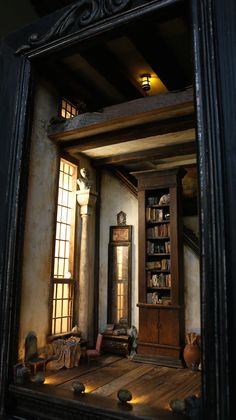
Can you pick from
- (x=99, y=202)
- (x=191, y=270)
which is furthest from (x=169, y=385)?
(x=99, y=202)

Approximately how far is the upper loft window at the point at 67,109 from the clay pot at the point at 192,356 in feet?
11.9

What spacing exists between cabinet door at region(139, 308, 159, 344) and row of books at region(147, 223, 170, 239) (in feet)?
3.62

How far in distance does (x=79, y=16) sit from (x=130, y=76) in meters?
1.53

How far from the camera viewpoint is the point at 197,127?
7.97 ft

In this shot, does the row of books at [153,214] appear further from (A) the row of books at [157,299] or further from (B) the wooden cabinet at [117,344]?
(B) the wooden cabinet at [117,344]

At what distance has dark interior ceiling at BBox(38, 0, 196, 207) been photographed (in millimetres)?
3805

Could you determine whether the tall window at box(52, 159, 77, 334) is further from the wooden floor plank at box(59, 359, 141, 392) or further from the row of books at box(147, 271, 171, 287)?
the row of books at box(147, 271, 171, 287)

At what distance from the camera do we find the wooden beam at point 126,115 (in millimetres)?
3602

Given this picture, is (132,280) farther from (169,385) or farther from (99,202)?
(169,385)

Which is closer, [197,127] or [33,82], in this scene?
[197,127]

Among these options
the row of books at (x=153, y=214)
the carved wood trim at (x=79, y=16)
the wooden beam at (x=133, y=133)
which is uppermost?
the carved wood trim at (x=79, y=16)

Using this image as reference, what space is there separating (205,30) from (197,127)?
78 cm

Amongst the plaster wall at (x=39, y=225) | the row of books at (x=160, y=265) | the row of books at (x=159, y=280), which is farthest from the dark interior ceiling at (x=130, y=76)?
the row of books at (x=159, y=280)

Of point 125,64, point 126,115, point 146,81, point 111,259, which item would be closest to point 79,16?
point 126,115
